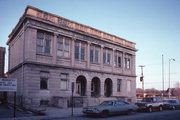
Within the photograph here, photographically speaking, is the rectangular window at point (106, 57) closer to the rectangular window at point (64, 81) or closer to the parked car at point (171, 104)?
the rectangular window at point (64, 81)

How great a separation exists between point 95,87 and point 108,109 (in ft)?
44.9

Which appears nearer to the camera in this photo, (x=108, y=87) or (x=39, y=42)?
(x=39, y=42)

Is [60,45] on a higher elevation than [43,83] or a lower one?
higher

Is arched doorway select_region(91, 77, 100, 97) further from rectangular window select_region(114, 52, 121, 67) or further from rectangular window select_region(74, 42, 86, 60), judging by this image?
rectangular window select_region(114, 52, 121, 67)

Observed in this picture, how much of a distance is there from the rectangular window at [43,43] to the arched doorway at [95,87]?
9490 mm

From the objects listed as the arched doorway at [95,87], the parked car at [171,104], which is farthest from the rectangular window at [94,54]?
the parked car at [171,104]

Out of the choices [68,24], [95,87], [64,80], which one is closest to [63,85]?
[64,80]

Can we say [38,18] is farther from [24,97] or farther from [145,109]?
[145,109]

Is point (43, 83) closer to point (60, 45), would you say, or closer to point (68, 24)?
point (60, 45)

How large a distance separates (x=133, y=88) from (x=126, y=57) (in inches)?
234

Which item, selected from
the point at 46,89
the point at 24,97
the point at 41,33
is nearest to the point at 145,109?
the point at 46,89

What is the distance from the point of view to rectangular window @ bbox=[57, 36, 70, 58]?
25.9 metres

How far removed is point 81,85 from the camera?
29219 millimetres

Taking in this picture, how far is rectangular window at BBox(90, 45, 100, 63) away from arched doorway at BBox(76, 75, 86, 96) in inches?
125
